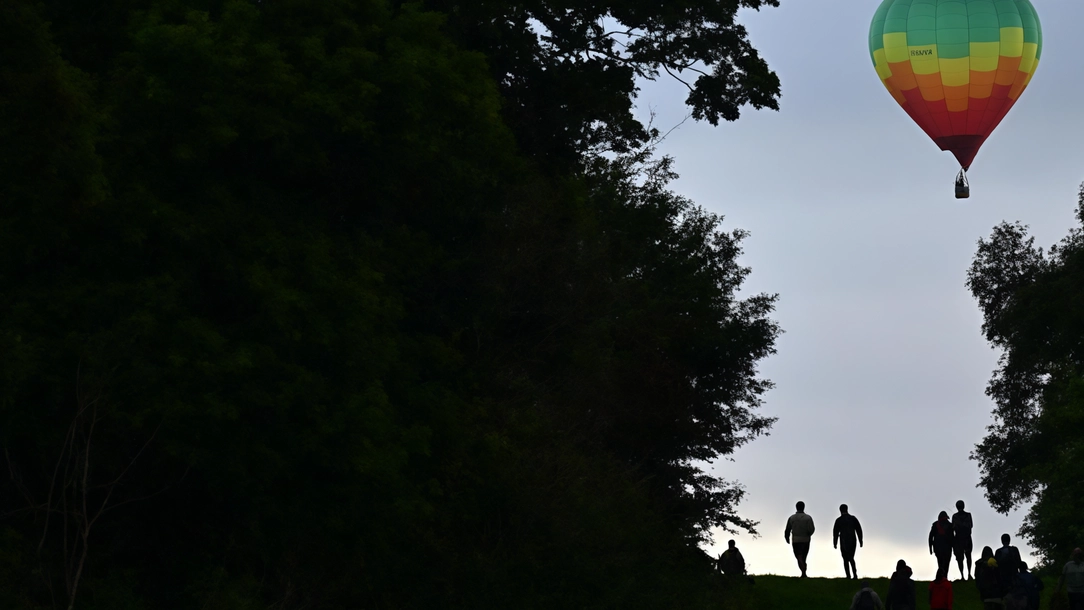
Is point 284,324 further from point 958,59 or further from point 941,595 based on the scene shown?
point 958,59

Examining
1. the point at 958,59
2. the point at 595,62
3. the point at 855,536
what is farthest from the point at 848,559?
the point at 958,59

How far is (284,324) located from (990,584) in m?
11.9

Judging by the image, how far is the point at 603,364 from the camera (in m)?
32.6

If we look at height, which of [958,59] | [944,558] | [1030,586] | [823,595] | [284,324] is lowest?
[1030,586]

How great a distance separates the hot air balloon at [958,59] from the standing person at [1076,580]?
24424 millimetres

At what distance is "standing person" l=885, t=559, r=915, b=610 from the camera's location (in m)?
26.4

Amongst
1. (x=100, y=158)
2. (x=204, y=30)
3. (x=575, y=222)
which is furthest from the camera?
(x=575, y=222)

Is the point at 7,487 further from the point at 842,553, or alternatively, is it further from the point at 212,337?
the point at 842,553

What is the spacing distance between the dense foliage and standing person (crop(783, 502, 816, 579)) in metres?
7.04

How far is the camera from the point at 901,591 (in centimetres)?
2644

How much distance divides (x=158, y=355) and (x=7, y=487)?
3027 mm

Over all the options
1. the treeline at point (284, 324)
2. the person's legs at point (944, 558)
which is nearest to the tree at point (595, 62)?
the treeline at point (284, 324)

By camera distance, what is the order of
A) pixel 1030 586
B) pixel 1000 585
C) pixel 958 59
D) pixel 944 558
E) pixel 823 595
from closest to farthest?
pixel 1030 586
pixel 1000 585
pixel 944 558
pixel 823 595
pixel 958 59

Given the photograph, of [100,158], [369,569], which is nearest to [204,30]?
[100,158]
